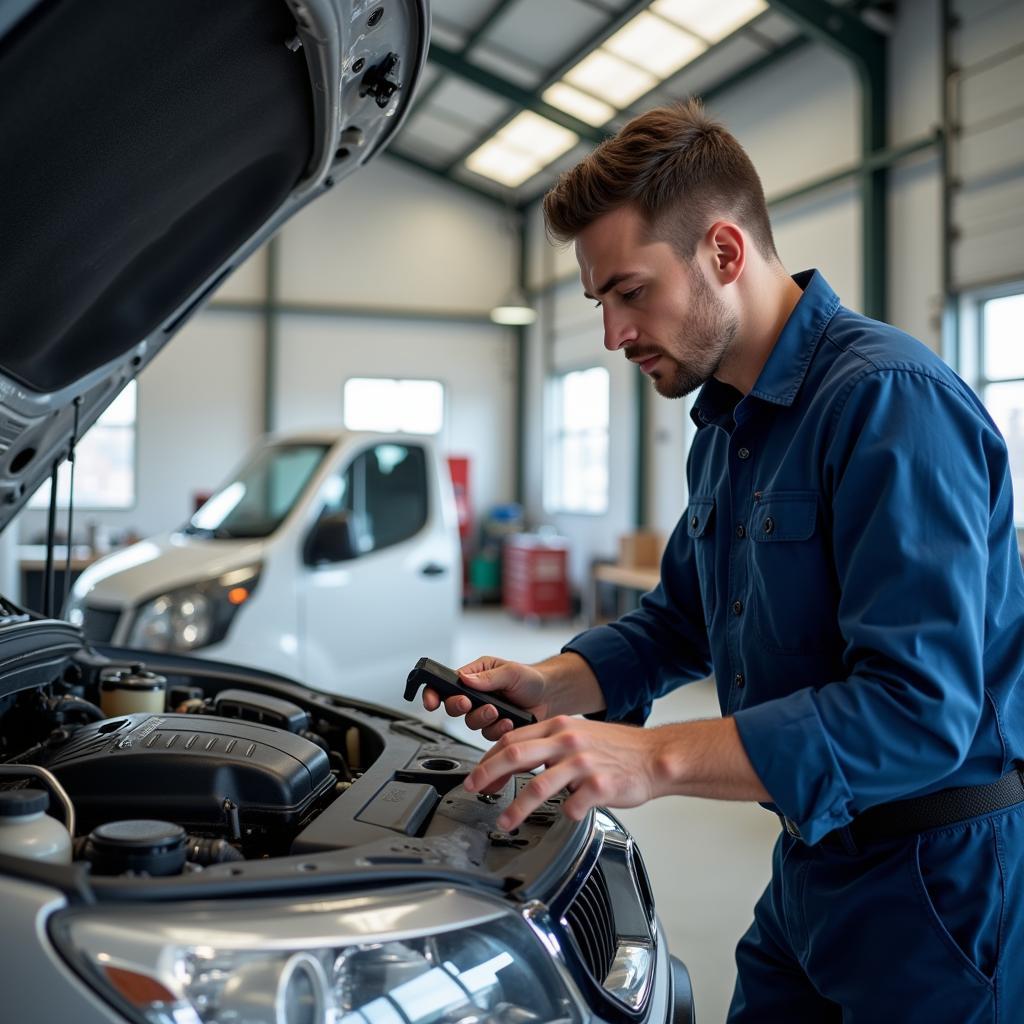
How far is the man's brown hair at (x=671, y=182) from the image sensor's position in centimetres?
131

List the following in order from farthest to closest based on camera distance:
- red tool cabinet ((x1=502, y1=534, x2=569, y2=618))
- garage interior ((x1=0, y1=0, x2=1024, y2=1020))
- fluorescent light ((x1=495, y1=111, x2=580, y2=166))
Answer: red tool cabinet ((x1=502, y1=534, x2=569, y2=618)) → fluorescent light ((x1=495, y1=111, x2=580, y2=166)) → garage interior ((x1=0, y1=0, x2=1024, y2=1020))

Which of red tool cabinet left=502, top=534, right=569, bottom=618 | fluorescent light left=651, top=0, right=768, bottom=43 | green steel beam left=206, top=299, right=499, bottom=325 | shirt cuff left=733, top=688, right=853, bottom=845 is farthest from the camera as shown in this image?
green steel beam left=206, top=299, right=499, bottom=325

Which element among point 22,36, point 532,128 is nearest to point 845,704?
point 22,36

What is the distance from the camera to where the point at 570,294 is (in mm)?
10469

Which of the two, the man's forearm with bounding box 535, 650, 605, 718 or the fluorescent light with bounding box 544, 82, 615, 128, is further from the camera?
the fluorescent light with bounding box 544, 82, 615, 128

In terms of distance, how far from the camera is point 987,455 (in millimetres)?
1184

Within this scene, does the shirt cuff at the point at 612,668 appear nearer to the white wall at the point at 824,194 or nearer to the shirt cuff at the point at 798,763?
the shirt cuff at the point at 798,763

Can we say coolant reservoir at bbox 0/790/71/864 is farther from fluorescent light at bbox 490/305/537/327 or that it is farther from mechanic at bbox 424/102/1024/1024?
fluorescent light at bbox 490/305/537/327

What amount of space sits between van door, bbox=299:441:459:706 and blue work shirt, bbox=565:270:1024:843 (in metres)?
2.70

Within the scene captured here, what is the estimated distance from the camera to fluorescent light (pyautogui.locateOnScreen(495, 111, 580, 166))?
9359 millimetres

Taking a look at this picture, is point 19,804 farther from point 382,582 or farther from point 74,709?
point 382,582

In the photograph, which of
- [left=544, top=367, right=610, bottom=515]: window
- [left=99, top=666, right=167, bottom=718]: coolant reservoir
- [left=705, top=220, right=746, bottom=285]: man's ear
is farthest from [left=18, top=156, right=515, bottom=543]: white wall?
[left=705, top=220, right=746, bottom=285]: man's ear

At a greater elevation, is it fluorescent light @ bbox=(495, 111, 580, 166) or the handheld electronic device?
fluorescent light @ bbox=(495, 111, 580, 166)

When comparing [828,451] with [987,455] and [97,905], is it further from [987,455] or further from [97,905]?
[97,905]
